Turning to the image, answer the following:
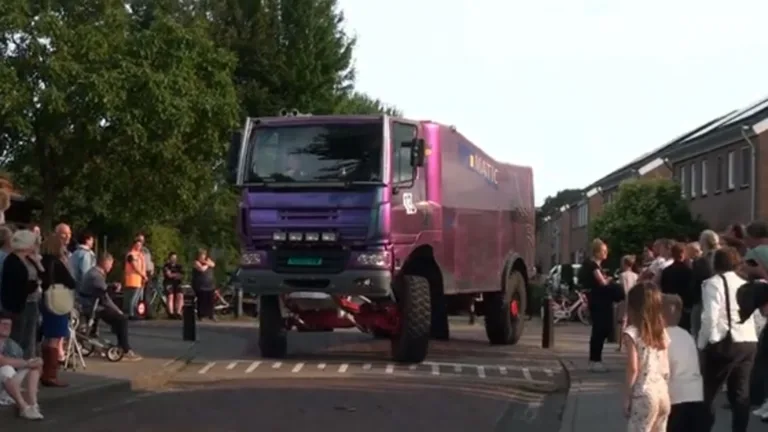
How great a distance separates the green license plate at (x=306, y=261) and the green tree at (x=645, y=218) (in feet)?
97.7

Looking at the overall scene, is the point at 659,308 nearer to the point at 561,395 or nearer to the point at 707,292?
the point at 707,292

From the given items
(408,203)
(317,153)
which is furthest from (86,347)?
(408,203)

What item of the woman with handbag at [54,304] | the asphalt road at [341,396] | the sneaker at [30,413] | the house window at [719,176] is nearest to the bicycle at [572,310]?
the house window at [719,176]

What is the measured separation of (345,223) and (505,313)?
6993 millimetres

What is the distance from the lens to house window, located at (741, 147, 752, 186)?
4422 centimetres

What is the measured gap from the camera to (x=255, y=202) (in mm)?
20562


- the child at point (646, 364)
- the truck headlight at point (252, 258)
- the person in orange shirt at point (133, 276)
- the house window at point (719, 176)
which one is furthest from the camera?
the house window at point (719, 176)

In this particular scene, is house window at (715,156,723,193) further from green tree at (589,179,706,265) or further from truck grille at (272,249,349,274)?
truck grille at (272,249,349,274)

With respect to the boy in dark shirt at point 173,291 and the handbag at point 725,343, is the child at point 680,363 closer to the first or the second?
the handbag at point 725,343

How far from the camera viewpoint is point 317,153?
67.4 feet

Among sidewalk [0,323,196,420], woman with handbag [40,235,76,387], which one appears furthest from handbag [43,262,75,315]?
sidewalk [0,323,196,420]

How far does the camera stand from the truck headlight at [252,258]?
2059 cm

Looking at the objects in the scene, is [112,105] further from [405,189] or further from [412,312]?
[412,312]

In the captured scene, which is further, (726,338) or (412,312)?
(412,312)
